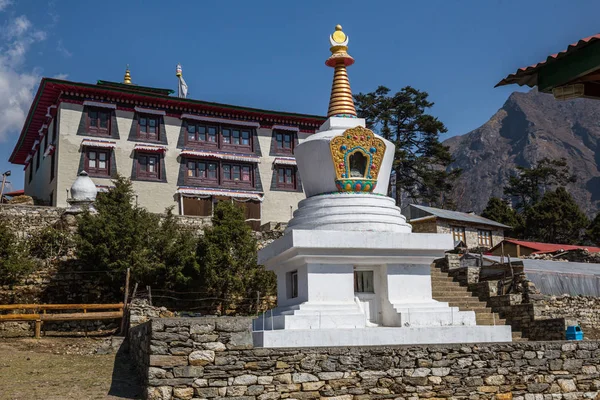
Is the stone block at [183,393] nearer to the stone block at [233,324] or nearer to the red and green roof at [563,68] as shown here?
the stone block at [233,324]

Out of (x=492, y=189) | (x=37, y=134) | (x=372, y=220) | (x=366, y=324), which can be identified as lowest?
(x=366, y=324)

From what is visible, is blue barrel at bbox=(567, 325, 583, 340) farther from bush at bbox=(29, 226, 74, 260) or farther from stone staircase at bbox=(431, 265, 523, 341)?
bush at bbox=(29, 226, 74, 260)

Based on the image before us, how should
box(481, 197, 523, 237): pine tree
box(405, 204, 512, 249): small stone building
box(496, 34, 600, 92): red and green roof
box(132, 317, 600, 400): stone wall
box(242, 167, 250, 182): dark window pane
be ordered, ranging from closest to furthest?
box(496, 34, 600, 92): red and green roof
box(132, 317, 600, 400): stone wall
box(405, 204, 512, 249): small stone building
box(242, 167, 250, 182): dark window pane
box(481, 197, 523, 237): pine tree

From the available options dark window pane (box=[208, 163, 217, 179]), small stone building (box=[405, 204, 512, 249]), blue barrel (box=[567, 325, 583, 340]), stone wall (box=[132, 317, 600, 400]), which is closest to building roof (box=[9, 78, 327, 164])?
dark window pane (box=[208, 163, 217, 179])

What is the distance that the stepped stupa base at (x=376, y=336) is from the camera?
438 inches

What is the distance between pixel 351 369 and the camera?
33.1ft

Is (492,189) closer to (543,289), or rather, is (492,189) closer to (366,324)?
(543,289)

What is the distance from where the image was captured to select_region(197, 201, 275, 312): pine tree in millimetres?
21297

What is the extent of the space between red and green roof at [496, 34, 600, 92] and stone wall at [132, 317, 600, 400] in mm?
6185

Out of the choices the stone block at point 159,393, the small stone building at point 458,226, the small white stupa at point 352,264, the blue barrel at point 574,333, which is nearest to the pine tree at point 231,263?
the small white stupa at point 352,264

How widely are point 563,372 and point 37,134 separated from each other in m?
36.1

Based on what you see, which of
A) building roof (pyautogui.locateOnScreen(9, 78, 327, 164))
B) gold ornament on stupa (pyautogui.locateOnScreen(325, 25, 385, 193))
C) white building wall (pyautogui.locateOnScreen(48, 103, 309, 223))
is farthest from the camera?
building roof (pyautogui.locateOnScreen(9, 78, 327, 164))

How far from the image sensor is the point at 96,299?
2138cm

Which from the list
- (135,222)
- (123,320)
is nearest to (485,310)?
(123,320)
